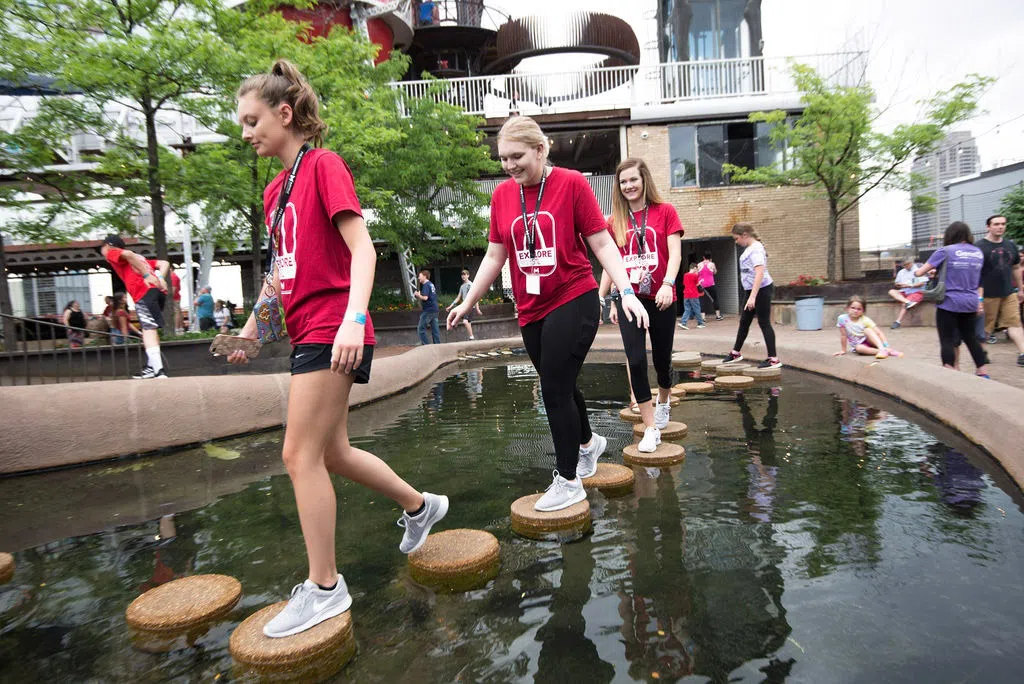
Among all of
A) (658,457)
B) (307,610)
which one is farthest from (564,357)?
(307,610)

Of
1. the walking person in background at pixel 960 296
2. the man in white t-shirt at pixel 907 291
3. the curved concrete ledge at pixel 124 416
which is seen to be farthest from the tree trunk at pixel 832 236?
the curved concrete ledge at pixel 124 416

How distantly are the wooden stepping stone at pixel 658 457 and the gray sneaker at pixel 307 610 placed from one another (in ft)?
7.83

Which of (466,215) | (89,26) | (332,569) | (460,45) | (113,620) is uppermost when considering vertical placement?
(460,45)

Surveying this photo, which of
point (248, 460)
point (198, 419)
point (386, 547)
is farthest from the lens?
point (198, 419)

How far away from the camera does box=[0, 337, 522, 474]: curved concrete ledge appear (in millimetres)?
4910

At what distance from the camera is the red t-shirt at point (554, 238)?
10.4 ft

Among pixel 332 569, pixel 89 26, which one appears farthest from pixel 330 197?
pixel 89 26

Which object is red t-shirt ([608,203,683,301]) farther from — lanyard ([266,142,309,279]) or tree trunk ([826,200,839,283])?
tree trunk ([826,200,839,283])

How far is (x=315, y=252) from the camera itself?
7.45 ft

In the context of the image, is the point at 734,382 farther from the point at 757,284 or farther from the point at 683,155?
the point at 683,155

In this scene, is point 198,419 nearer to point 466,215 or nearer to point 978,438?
point 978,438

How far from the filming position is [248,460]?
5.06 m

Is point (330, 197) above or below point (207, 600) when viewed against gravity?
above

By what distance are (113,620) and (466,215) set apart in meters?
17.2
